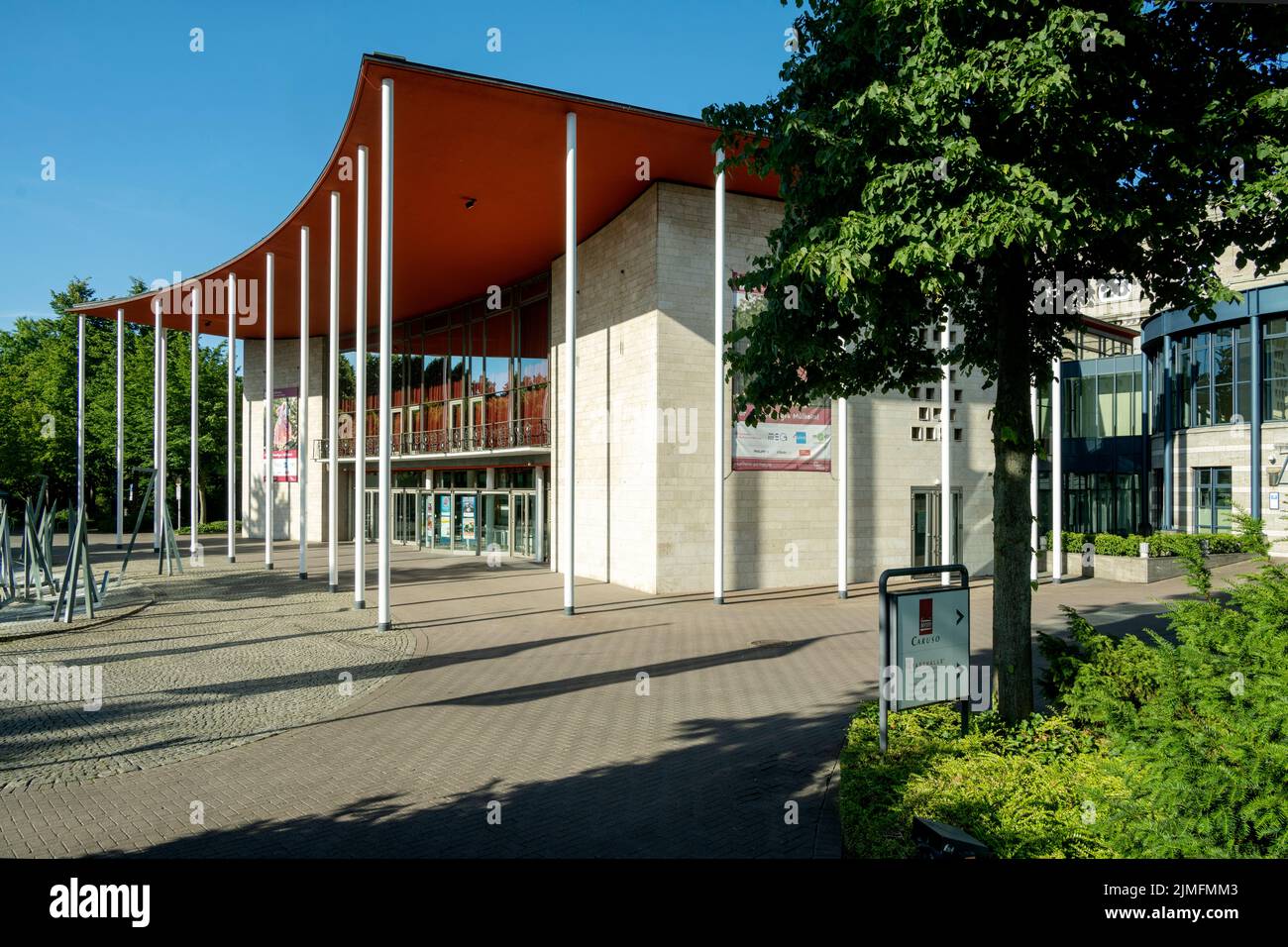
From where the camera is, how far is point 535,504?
88.4 ft

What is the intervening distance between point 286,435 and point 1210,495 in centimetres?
3764

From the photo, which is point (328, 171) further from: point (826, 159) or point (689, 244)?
point (826, 159)

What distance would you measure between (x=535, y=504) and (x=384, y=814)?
20.9 meters

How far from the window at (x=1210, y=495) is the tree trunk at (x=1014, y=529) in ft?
87.5

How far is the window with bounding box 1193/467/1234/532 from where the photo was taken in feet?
93.8

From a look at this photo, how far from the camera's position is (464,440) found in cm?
2980

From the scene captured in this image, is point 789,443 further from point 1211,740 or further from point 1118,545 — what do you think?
point 1211,740

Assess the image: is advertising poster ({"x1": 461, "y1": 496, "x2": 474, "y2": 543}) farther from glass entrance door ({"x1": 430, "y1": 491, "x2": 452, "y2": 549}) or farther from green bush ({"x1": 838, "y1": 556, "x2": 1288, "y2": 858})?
green bush ({"x1": 838, "y1": 556, "x2": 1288, "y2": 858})

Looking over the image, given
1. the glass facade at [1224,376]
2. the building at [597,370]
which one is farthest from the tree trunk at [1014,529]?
the glass facade at [1224,376]

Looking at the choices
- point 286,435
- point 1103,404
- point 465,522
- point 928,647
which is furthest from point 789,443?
point 286,435

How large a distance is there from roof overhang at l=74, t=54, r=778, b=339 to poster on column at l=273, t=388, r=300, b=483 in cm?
955

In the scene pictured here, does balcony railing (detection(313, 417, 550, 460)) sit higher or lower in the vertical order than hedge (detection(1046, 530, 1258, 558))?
higher

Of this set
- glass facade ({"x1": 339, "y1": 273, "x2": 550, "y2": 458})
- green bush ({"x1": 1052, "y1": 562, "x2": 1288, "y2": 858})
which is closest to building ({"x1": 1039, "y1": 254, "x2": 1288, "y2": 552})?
glass facade ({"x1": 339, "y1": 273, "x2": 550, "y2": 458})

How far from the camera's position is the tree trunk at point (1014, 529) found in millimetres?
6805
